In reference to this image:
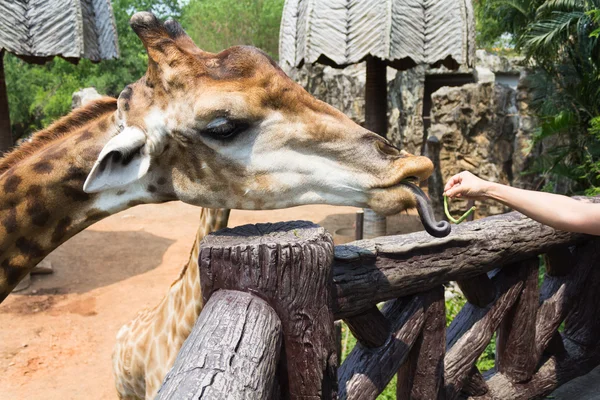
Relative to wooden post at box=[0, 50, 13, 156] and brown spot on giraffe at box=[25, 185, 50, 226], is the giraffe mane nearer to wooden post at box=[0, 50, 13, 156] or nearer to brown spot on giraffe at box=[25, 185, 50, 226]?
brown spot on giraffe at box=[25, 185, 50, 226]

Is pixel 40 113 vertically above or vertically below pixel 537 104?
above

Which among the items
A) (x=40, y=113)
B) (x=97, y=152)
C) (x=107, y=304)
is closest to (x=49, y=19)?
(x=107, y=304)

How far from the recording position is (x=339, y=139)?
161 cm

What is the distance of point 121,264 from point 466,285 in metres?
5.36

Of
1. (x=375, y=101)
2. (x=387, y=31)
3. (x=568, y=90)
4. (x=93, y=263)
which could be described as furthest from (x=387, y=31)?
(x=93, y=263)

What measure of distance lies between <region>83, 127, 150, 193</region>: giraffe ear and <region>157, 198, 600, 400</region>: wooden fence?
1.43 feet

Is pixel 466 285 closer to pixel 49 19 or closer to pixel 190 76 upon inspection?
pixel 190 76

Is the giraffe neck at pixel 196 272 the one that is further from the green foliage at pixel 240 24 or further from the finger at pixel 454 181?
the green foliage at pixel 240 24

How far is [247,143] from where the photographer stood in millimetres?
1607

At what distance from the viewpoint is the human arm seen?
1659 millimetres

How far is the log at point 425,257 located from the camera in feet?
5.08

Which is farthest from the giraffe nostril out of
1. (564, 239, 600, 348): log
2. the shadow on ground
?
the shadow on ground

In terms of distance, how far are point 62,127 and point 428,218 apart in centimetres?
131

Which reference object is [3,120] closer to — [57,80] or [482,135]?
[482,135]
